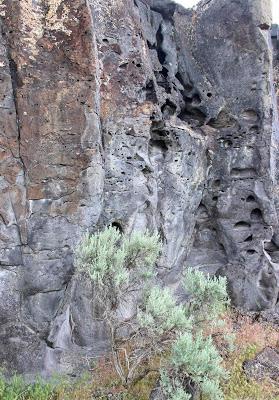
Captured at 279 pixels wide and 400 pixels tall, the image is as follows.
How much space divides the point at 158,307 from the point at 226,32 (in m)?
8.26

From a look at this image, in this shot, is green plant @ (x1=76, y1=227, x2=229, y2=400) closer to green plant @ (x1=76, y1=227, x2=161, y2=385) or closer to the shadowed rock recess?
green plant @ (x1=76, y1=227, x2=161, y2=385)

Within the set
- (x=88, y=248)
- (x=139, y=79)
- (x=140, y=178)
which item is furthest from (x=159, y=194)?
(x=88, y=248)

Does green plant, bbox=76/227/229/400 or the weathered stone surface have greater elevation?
green plant, bbox=76/227/229/400

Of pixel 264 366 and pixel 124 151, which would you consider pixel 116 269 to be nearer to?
pixel 124 151

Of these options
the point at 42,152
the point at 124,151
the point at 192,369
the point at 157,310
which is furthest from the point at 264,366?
the point at 42,152

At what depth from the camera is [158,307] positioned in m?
6.48

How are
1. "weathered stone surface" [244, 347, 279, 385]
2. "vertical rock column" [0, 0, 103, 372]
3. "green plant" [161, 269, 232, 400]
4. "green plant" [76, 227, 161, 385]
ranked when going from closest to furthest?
"green plant" [161, 269, 232, 400] < "green plant" [76, 227, 161, 385] < "vertical rock column" [0, 0, 103, 372] < "weathered stone surface" [244, 347, 279, 385]

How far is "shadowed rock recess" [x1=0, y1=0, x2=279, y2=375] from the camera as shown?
720cm

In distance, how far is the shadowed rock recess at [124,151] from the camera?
7195 millimetres

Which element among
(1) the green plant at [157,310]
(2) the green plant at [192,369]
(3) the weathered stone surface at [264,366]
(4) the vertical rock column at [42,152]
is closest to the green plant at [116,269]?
Result: (1) the green plant at [157,310]

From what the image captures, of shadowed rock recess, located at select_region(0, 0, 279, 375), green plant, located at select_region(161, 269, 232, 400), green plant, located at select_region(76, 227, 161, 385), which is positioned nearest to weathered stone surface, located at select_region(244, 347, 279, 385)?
green plant, located at select_region(161, 269, 232, 400)

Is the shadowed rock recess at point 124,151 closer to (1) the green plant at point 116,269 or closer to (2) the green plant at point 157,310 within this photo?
(1) the green plant at point 116,269

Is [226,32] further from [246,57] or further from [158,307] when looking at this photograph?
[158,307]

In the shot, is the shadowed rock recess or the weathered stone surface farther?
the weathered stone surface
